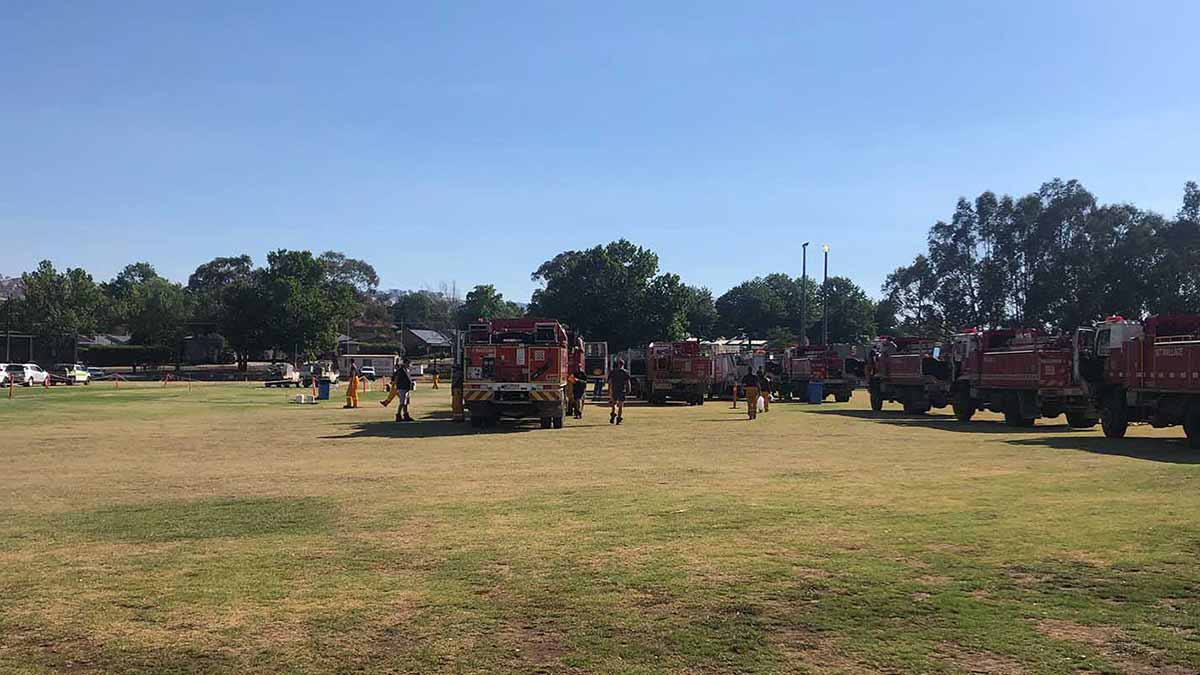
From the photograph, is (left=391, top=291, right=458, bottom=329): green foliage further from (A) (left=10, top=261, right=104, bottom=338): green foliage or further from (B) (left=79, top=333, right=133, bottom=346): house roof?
(A) (left=10, top=261, right=104, bottom=338): green foliage

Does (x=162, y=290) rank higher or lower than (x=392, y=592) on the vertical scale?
higher

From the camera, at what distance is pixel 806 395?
147 ft

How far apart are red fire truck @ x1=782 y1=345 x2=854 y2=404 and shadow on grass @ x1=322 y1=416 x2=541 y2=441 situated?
20.3 metres

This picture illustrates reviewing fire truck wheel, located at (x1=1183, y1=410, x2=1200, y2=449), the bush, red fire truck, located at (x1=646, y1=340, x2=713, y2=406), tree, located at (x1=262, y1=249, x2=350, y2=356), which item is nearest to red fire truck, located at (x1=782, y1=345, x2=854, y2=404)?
red fire truck, located at (x1=646, y1=340, x2=713, y2=406)

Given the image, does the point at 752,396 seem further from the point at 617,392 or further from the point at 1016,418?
the point at 1016,418

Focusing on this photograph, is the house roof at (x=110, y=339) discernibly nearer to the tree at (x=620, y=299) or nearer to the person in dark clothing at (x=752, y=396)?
the tree at (x=620, y=299)

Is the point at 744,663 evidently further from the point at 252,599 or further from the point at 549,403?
the point at 549,403

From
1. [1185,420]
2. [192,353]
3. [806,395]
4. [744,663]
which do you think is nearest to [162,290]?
[192,353]

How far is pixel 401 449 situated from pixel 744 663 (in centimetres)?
1439

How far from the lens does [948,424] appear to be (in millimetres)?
28141

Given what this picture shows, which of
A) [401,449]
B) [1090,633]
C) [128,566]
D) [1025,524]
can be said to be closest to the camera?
[1090,633]

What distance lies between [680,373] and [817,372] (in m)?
8.11

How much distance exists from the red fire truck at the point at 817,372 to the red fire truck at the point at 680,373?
21.0ft

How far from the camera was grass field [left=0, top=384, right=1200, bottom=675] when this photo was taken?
5.70m
